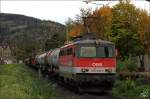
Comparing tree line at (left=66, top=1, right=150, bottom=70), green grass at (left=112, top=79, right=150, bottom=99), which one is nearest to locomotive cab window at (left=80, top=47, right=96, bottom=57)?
green grass at (left=112, top=79, right=150, bottom=99)

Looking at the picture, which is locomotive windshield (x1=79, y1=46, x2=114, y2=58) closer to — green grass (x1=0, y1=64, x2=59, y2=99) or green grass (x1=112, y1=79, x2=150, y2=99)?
green grass (x1=112, y1=79, x2=150, y2=99)

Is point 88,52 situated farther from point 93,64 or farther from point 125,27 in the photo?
point 125,27

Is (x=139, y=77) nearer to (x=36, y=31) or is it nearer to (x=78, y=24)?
(x=78, y=24)

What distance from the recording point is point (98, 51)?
2711cm

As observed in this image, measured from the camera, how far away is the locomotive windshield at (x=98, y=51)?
27.0m

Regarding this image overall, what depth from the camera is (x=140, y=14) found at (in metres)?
69.6

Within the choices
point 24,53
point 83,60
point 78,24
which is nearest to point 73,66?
point 83,60

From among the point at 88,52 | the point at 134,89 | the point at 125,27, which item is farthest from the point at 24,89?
the point at 125,27

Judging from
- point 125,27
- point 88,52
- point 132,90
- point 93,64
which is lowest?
point 132,90

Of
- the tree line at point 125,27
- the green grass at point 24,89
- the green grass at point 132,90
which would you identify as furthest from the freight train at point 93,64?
the tree line at point 125,27

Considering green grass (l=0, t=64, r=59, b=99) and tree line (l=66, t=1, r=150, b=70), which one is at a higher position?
tree line (l=66, t=1, r=150, b=70)

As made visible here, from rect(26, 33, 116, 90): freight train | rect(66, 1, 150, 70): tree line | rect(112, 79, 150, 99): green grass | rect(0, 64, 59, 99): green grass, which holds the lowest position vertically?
rect(112, 79, 150, 99): green grass

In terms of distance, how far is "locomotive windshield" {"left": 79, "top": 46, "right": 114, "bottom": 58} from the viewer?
88.6 ft

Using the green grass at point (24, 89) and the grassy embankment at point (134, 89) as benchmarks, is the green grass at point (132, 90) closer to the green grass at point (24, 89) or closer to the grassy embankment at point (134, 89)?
the grassy embankment at point (134, 89)
